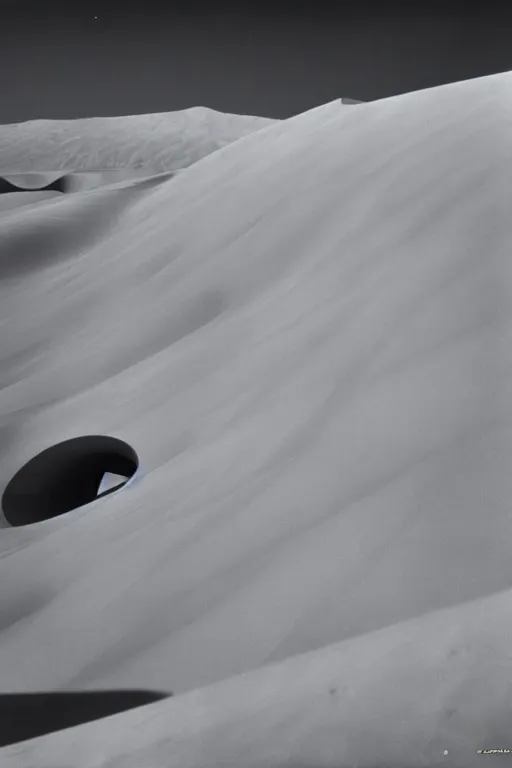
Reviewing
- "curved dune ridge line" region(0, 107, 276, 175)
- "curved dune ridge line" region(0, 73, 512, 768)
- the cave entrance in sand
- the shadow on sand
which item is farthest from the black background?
the shadow on sand

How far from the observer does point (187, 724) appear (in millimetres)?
417

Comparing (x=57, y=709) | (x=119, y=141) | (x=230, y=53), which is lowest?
(x=57, y=709)

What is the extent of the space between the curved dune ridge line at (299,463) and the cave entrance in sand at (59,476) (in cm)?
2

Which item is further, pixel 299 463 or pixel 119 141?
pixel 119 141

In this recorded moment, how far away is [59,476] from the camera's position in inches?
36.9

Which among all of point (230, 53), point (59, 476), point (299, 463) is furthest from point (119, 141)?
Answer: point (299, 463)

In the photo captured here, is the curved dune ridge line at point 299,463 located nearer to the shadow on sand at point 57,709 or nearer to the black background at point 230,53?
the shadow on sand at point 57,709

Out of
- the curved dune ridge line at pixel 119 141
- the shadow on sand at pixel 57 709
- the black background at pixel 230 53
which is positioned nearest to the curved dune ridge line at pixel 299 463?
the shadow on sand at pixel 57 709

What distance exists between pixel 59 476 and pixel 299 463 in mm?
401

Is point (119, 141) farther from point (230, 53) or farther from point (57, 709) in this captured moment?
point (57, 709)

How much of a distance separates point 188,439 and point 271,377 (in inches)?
4.2

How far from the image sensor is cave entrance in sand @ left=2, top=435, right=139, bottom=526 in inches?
33.7

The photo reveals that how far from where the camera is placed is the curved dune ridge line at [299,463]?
41 centimetres

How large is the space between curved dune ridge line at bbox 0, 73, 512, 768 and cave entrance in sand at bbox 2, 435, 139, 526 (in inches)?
0.7
